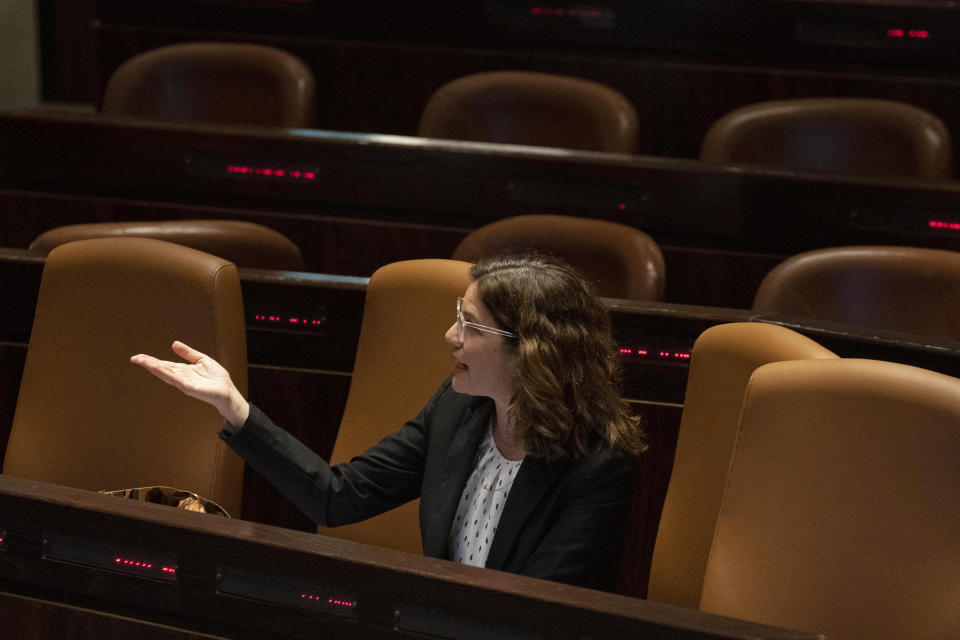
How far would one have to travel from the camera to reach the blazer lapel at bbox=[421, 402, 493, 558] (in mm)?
685

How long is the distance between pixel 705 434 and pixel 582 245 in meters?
0.32

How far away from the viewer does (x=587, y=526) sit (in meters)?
0.65

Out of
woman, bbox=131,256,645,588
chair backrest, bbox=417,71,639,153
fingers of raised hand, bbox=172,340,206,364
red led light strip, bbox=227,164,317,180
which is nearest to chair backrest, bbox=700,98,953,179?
chair backrest, bbox=417,71,639,153

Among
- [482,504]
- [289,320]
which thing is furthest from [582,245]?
[482,504]

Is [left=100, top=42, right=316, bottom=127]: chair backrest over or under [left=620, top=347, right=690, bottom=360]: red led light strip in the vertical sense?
over

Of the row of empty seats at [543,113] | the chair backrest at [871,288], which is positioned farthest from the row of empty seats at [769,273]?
the row of empty seats at [543,113]

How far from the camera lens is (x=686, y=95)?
144 centimetres

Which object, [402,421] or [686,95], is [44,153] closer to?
[402,421]

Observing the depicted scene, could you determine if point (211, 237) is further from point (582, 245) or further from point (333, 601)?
point (333, 601)

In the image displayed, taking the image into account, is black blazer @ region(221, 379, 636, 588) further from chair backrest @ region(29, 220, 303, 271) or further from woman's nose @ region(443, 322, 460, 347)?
chair backrest @ region(29, 220, 303, 271)

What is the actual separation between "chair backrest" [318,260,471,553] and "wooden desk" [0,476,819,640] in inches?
12.0

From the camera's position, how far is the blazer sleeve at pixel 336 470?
2.14 feet

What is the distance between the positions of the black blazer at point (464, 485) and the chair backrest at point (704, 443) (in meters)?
0.07

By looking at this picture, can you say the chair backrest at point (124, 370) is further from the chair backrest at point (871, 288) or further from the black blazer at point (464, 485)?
the chair backrest at point (871, 288)
